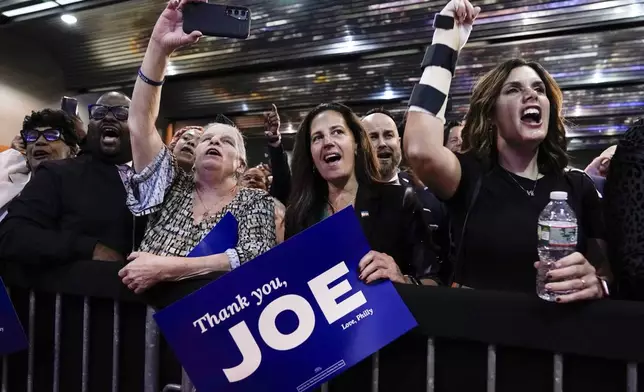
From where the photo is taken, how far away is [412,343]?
1.25 meters

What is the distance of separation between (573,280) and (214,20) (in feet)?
4.56

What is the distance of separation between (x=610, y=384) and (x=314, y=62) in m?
6.96

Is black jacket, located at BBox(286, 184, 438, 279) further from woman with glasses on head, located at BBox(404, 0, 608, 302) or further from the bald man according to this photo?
the bald man

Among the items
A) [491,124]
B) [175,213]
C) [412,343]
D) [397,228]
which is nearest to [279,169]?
[175,213]

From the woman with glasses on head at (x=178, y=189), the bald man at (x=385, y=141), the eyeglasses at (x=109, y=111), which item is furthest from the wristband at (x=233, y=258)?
the bald man at (x=385, y=141)

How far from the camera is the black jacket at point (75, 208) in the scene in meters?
1.85

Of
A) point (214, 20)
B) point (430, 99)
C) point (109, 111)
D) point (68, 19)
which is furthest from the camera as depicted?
point (68, 19)

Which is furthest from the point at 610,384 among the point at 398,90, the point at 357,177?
the point at 398,90

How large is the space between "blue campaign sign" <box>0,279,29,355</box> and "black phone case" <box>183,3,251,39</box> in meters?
1.12

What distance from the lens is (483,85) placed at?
168 centimetres

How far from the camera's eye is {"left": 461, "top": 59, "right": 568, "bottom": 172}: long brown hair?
1.63m

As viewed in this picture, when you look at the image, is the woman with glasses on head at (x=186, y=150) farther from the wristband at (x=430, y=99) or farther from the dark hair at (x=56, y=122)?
the wristband at (x=430, y=99)

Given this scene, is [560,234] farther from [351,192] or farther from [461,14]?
[351,192]

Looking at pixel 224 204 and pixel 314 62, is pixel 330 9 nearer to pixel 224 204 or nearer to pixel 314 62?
pixel 314 62
